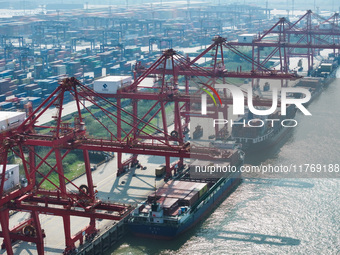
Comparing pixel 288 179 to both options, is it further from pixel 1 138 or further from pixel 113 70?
pixel 113 70

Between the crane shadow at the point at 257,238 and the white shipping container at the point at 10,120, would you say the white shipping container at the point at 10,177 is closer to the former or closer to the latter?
the white shipping container at the point at 10,120

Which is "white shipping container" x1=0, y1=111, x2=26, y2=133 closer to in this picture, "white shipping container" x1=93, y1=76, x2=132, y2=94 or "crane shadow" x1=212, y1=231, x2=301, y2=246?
"white shipping container" x1=93, y1=76, x2=132, y2=94

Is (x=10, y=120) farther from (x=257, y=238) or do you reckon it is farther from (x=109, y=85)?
(x=257, y=238)

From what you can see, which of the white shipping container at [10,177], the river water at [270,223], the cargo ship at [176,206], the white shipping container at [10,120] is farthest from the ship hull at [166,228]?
the white shipping container at [10,120]

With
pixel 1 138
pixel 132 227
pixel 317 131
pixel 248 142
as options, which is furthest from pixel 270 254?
pixel 317 131

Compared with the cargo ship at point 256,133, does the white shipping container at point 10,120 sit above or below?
above
